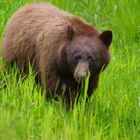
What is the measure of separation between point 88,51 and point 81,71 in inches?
14.4

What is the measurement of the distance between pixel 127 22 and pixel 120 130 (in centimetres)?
346

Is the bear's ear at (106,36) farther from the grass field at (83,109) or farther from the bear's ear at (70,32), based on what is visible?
the grass field at (83,109)

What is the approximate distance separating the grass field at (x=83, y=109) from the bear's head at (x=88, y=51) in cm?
39

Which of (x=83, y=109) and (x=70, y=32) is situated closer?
(x=83, y=109)

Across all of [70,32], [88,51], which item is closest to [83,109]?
[88,51]

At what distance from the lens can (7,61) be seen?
7973 mm

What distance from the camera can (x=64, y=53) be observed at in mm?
7129

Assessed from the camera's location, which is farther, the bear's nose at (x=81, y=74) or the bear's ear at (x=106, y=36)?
the bear's ear at (x=106, y=36)

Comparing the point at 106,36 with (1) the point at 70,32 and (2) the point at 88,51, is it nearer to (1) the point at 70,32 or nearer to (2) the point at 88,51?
(2) the point at 88,51

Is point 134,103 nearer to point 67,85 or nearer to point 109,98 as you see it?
point 109,98

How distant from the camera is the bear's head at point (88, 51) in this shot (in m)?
7.02

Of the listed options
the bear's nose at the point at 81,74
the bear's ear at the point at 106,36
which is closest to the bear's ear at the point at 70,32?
Result: the bear's ear at the point at 106,36

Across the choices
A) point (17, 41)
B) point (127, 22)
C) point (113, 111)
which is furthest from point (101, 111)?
point (127, 22)

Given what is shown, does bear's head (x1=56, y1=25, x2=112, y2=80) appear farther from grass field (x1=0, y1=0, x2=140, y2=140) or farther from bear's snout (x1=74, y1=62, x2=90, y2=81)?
grass field (x1=0, y1=0, x2=140, y2=140)
